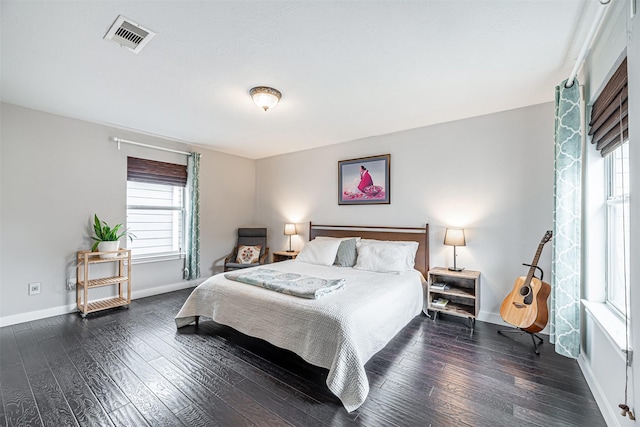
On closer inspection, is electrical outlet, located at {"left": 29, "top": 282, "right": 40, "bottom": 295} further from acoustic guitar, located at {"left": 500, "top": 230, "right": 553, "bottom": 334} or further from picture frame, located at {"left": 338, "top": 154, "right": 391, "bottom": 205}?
acoustic guitar, located at {"left": 500, "top": 230, "right": 553, "bottom": 334}

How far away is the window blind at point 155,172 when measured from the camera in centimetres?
403

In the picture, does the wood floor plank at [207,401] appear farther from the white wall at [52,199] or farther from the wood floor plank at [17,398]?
the white wall at [52,199]

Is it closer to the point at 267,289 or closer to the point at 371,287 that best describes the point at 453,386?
the point at 371,287

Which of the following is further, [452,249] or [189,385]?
[452,249]

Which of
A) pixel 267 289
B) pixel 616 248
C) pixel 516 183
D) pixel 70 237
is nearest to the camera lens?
pixel 616 248

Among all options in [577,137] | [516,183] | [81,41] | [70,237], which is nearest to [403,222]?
[516,183]

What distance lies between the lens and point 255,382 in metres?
2.05

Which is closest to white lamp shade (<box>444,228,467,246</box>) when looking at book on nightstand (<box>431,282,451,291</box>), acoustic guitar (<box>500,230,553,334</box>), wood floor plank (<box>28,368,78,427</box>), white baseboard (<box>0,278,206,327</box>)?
book on nightstand (<box>431,282,451,291</box>)

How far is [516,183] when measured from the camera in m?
3.10

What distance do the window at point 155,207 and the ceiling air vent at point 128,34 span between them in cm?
251

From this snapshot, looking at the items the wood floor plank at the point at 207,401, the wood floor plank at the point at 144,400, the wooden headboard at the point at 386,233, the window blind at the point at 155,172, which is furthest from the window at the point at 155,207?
the wood floor plank at the point at 207,401

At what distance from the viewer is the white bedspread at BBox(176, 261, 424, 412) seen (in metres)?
1.84

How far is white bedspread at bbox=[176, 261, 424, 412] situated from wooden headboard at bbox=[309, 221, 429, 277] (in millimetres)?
502

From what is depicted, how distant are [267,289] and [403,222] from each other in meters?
2.23
